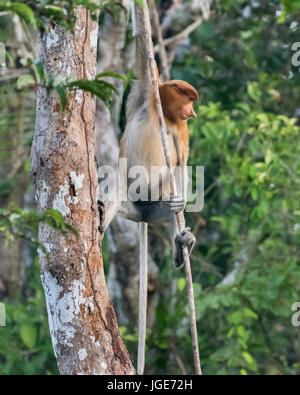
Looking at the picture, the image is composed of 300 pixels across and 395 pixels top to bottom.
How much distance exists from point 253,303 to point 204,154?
1.31 metres

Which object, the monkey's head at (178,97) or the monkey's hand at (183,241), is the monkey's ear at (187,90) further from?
the monkey's hand at (183,241)

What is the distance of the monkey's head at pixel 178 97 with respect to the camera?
349 centimetres

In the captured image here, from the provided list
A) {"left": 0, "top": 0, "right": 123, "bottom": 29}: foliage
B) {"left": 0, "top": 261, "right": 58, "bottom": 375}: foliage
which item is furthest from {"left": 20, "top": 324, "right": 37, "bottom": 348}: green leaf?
{"left": 0, "top": 0, "right": 123, "bottom": 29}: foliage

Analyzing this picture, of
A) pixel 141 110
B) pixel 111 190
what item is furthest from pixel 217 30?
pixel 111 190

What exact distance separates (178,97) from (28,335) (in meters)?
2.74

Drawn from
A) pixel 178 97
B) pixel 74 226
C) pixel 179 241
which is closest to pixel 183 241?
pixel 179 241

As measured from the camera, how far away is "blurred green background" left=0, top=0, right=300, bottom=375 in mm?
4703

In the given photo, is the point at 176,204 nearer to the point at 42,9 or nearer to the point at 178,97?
the point at 178,97

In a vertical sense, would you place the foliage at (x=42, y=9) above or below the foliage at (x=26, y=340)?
above

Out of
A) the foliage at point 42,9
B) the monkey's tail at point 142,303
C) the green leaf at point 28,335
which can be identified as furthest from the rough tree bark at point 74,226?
the green leaf at point 28,335

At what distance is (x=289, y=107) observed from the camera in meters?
6.10

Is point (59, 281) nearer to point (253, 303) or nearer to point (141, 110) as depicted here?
point (141, 110)

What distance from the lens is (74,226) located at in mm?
2330

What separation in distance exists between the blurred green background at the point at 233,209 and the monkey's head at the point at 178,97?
1.00 m
